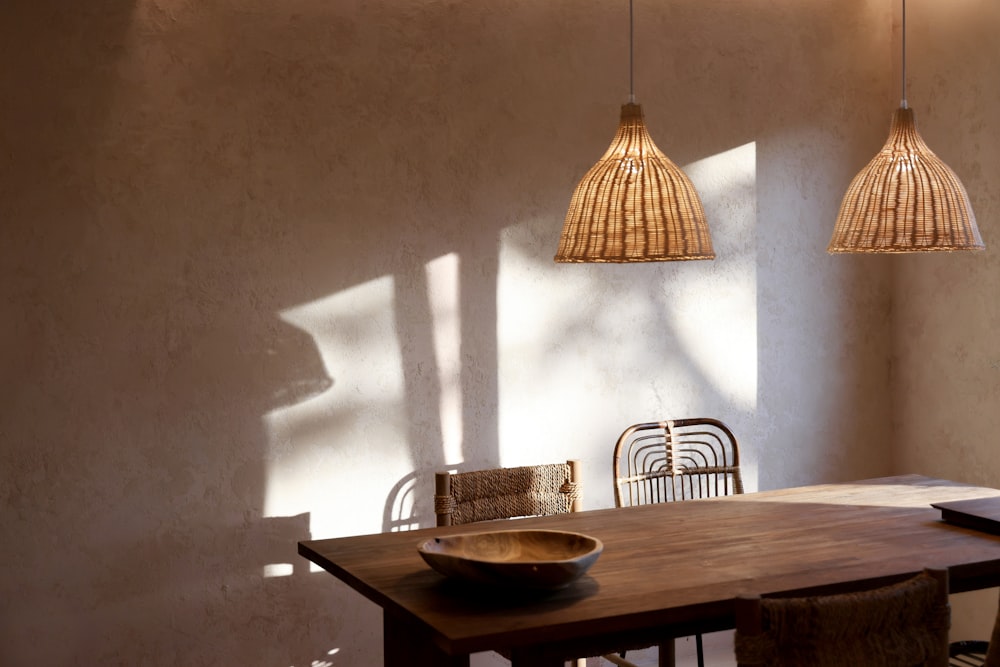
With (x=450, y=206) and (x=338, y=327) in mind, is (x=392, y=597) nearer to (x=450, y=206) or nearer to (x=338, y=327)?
(x=338, y=327)

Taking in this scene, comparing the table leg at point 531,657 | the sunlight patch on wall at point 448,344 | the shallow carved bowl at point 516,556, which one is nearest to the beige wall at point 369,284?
the sunlight patch on wall at point 448,344

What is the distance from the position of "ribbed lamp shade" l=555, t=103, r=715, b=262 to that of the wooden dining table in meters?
0.72

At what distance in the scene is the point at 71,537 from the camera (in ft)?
11.2

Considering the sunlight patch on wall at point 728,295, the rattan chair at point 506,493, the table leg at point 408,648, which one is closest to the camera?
the table leg at point 408,648

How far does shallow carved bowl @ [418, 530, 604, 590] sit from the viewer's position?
2209mm

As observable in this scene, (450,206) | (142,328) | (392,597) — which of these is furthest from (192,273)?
(392,597)

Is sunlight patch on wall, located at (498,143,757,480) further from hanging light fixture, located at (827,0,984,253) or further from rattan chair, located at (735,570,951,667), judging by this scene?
rattan chair, located at (735,570,951,667)

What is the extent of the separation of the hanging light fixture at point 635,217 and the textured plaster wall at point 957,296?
235cm

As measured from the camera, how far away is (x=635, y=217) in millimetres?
2338

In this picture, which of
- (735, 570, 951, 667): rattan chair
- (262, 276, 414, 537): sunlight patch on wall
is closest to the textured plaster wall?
(262, 276, 414, 537): sunlight patch on wall

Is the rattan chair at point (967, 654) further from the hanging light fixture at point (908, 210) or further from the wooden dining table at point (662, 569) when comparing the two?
the hanging light fixture at point (908, 210)

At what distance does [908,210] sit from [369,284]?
73.8 inches

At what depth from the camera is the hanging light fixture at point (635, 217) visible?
233 cm

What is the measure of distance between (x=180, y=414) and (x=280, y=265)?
60 centimetres
